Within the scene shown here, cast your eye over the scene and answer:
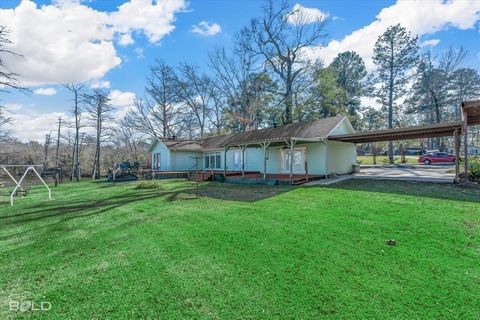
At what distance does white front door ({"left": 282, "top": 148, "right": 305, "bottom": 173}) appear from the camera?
1602cm

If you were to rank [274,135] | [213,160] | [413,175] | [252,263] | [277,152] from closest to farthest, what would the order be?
[252,263]
[413,175]
[277,152]
[274,135]
[213,160]

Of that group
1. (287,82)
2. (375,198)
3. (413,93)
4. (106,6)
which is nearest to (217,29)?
(287,82)

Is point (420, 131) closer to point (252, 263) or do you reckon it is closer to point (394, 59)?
point (252, 263)

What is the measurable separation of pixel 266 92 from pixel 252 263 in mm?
28790

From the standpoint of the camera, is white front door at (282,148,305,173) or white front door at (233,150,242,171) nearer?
white front door at (282,148,305,173)

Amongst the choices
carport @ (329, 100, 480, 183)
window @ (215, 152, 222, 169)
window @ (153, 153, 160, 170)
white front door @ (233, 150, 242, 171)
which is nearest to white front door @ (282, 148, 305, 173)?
carport @ (329, 100, 480, 183)

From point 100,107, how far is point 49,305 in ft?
93.0

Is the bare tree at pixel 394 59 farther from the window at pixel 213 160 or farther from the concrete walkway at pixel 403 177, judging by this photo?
the window at pixel 213 160

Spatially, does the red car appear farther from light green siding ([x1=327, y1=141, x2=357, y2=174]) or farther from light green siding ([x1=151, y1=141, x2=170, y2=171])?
light green siding ([x1=151, y1=141, x2=170, y2=171])

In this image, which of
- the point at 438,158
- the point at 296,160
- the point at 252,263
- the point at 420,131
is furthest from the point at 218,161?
the point at 438,158

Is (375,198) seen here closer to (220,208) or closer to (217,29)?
(220,208)

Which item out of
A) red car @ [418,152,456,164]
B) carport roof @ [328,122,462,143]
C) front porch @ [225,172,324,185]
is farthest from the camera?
red car @ [418,152,456,164]

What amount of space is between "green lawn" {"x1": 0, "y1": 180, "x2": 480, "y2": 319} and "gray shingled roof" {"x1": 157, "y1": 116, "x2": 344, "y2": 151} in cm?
819

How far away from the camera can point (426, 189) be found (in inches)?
366
